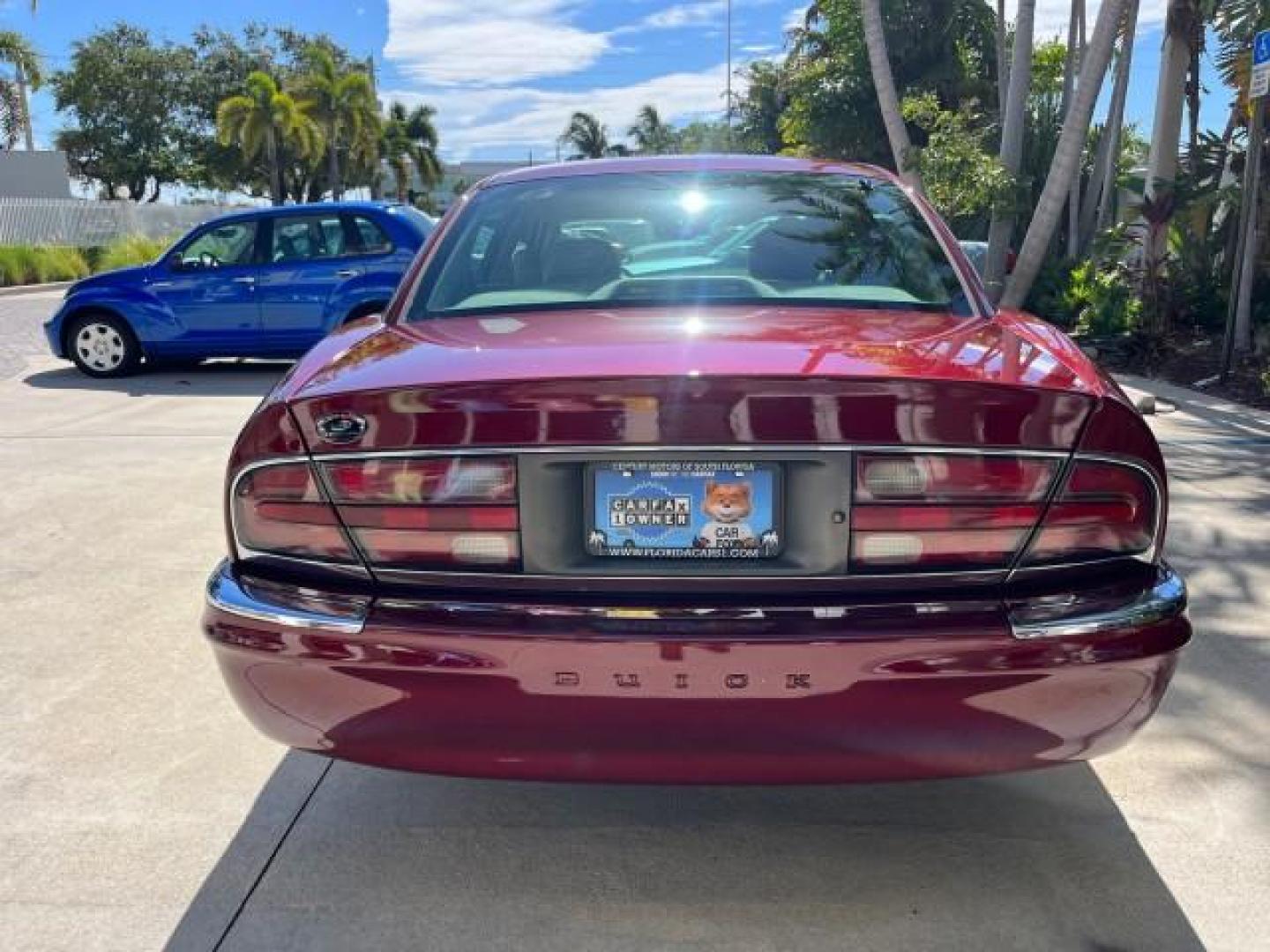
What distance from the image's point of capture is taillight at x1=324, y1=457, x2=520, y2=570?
221cm

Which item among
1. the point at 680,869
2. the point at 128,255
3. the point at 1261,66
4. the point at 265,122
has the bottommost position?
the point at 680,869

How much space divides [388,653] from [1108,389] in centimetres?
155

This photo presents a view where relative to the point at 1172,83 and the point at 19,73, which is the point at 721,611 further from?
the point at 19,73

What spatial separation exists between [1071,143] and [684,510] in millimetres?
10711

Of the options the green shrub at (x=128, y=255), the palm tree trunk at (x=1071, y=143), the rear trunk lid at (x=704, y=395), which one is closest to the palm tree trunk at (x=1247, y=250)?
the palm tree trunk at (x=1071, y=143)

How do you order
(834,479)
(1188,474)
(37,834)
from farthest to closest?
(1188,474) → (37,834) → (834,479)

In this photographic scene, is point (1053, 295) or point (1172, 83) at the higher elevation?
point (1172, 83)

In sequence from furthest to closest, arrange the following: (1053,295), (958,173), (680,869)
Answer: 1. (958,173)
2. (1053,295)
3. (680,869)

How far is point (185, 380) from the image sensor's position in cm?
1061

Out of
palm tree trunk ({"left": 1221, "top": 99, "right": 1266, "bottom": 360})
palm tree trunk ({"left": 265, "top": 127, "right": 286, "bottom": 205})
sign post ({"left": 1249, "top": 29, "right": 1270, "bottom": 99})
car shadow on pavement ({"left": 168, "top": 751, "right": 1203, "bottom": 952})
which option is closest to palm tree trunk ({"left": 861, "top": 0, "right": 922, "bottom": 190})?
palm tree trunk ({"left": 1221, "top": 99, "right": 1266, "bottom": 360})

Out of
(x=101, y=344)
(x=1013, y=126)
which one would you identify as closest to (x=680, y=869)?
(x=101, y=344)

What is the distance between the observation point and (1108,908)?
2449 millimetres

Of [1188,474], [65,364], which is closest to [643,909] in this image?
[1188,474]

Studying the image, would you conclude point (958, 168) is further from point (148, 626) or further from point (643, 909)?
point (643, 909)
